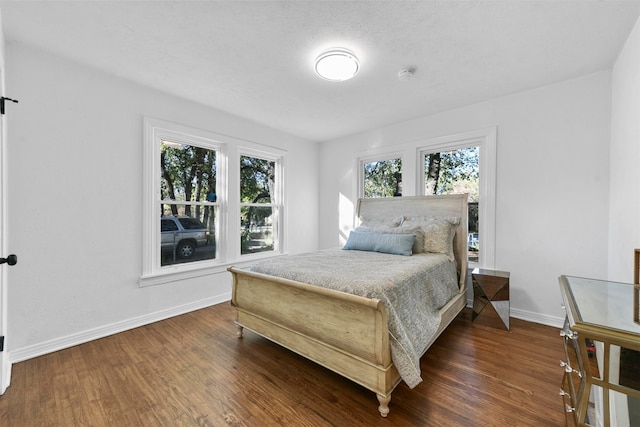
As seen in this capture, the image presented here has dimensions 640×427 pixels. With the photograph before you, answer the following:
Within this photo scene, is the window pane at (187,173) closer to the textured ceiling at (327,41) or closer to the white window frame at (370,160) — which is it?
the textured ceiling at (327,41)

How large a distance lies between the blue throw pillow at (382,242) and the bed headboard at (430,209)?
2.06 feet

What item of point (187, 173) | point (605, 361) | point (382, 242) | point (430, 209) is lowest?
point (605, 361)

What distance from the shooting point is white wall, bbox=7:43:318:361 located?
7.03 ft

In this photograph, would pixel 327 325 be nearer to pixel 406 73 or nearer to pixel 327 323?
pixel 327 323

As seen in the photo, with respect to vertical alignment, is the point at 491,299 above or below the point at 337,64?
below

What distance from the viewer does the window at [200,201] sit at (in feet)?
9.53

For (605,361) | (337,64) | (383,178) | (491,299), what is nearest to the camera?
(605,361)

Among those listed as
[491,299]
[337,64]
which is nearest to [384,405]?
[491,299]

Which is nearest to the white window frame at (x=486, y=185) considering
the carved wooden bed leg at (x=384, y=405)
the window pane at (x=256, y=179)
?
the carved wooden bed leg at (x=384, y=405)

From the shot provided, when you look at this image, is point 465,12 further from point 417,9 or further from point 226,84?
point 226,84

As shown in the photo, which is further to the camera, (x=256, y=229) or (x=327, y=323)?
(x=256, y=229)

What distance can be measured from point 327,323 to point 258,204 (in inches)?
104

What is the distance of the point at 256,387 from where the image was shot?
1792mm

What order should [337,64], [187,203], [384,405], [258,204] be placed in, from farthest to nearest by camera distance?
[258,204] < [187,203] < [337,64] < [384,405]
